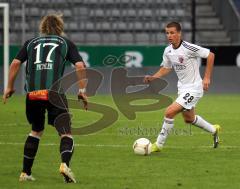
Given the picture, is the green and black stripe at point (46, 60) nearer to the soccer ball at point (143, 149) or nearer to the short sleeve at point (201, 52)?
the soccer ball at point (143, 149)

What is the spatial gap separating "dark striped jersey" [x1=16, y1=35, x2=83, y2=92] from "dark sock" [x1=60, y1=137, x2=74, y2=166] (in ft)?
2.10

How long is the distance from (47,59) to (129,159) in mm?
2765

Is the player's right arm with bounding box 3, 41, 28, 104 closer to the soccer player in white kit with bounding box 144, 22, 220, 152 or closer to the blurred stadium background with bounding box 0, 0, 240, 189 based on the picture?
the blurred stadium background with bounding box 0, 0, 240, 189

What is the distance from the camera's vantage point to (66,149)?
9.00 metres

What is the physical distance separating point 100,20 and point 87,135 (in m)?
15.0

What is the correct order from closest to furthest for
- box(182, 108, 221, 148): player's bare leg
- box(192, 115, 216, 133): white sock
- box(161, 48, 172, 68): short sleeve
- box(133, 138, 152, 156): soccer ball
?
box(133, 138, 152, 156): soccer ball
box(161, 48, 172, 68): short sleeve
box(182, 108, 221, 148): player's bare leg
box(192, 115, 216, 133): white sock

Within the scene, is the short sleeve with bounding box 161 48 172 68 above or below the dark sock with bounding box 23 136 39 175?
above

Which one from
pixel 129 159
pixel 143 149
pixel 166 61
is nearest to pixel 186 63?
pixel 166 61

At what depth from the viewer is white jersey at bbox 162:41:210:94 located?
12.2m

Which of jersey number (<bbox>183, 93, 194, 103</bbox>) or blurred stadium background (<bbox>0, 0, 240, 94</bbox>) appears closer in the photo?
jersey number (<bbox>183, 93, 194, 103</bbox>)

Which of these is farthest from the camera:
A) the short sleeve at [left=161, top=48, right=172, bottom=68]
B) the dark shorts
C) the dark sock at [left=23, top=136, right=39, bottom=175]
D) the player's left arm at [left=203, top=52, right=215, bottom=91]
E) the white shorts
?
the short sleeve at [left=161, top=48, right=172, bottom=68]

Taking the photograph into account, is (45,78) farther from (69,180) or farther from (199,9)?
(199,9)

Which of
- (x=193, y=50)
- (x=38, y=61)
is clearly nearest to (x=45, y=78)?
(x=38, y=61)

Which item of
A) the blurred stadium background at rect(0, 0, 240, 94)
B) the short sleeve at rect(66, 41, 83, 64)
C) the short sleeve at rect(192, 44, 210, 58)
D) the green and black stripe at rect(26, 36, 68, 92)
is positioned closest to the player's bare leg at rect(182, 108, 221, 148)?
the short sleeve at rect(192, 44, 210, 58)
